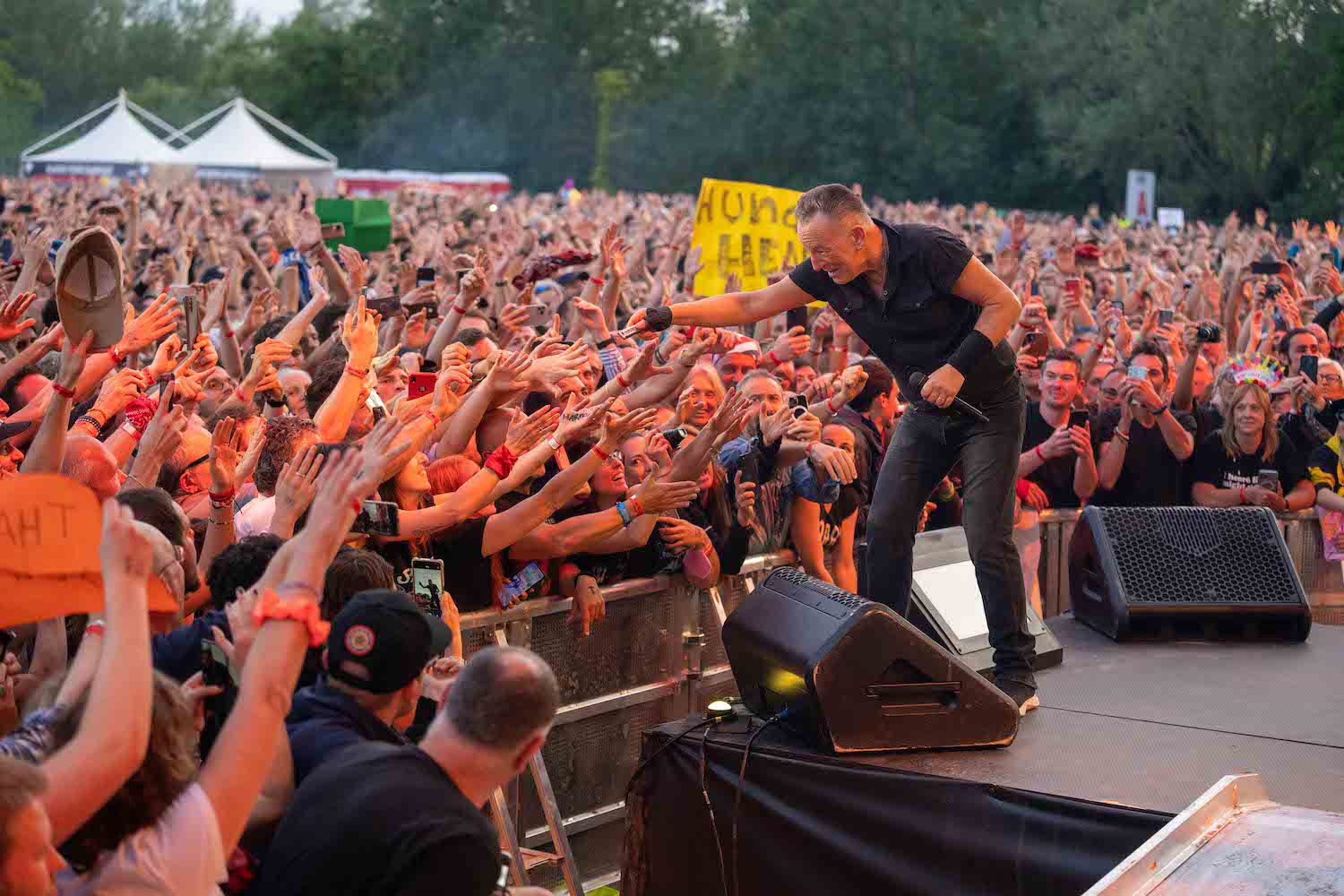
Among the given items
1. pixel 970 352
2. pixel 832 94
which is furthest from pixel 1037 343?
pixel 832 94

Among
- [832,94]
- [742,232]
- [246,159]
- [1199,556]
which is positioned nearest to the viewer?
[1199,556]

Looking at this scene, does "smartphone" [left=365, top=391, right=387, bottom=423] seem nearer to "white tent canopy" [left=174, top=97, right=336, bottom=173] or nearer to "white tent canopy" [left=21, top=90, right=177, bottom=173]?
"white tent canopy" [left=174, top=97, right=336, bottom=173]

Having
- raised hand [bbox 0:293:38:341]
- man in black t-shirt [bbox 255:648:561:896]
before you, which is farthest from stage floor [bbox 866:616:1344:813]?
raised hand [bbox 0:293:38:341]

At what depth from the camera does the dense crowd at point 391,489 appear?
9.80 feet

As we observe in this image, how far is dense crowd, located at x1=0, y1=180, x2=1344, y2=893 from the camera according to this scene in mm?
2986

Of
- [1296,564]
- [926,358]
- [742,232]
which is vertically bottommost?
[1296,564]

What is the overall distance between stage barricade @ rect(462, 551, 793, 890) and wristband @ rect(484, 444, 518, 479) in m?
0.46

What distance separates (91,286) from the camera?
5.16 metres

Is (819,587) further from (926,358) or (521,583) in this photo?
(521,583)

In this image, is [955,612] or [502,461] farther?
[955,612]

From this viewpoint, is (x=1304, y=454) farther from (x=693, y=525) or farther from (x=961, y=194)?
(x=961, y=194)

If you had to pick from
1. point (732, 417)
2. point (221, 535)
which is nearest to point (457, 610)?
point (221, 535)

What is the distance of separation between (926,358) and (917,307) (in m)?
0.19

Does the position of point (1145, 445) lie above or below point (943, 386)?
below
